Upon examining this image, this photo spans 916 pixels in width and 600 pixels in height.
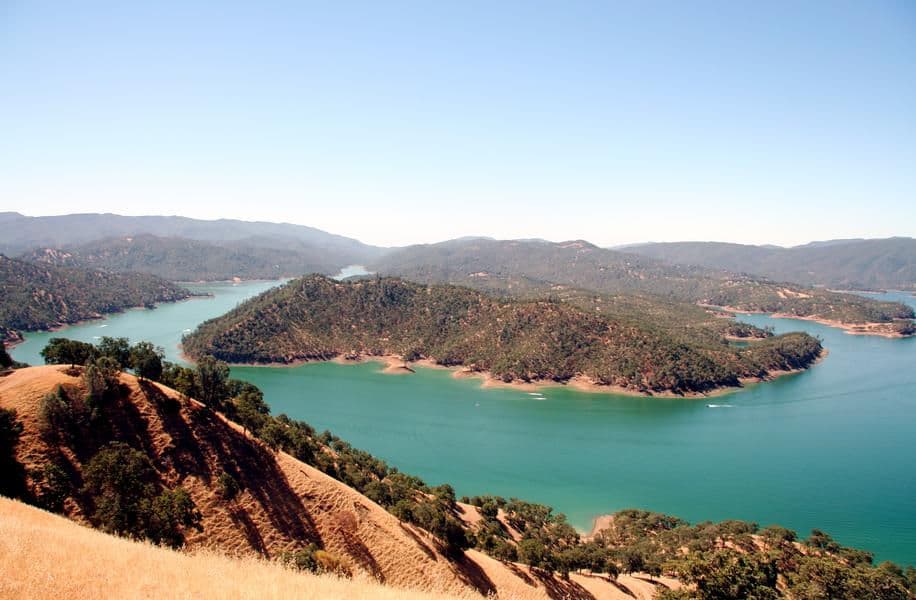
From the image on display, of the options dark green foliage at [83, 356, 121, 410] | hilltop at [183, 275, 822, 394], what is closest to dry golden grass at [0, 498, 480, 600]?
dark green foliage at [83, 356, 121, 410]

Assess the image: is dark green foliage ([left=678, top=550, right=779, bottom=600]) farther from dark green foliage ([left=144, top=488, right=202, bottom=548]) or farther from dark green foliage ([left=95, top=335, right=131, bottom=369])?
dark green foliage ([left=95, top=335, right=131, bottom=369])

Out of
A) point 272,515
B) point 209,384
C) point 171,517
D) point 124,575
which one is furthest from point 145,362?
point 124,575

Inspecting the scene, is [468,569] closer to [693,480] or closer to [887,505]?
[693,480]

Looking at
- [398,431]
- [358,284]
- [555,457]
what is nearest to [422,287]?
[358,284]

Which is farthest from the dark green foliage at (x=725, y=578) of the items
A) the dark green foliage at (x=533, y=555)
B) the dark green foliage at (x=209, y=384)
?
the dark green foliage at (x=209, y=384)

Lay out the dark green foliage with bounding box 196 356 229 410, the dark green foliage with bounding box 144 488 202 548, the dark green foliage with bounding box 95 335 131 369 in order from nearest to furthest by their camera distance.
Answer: the dark green foliage with bounding box 144 488 202 548 → the dark green foliage with bounding box 196 356 229 410 → the dark green foliage with bounding box 95 335 131 369

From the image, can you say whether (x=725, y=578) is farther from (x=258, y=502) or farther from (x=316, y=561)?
(x=258, y=502)

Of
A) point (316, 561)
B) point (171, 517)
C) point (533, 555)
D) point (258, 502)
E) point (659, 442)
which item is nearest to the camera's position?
point (316, 561)
